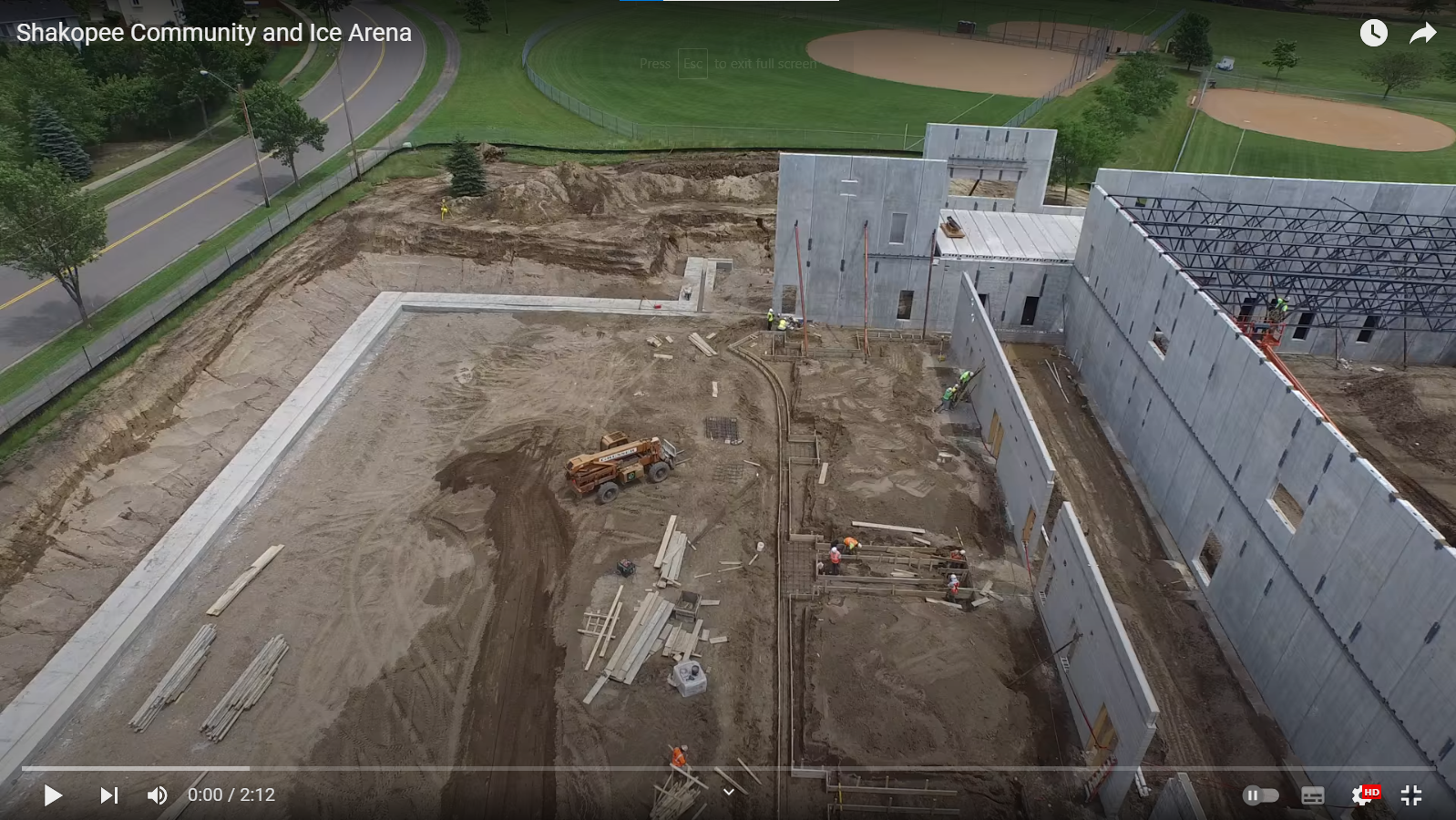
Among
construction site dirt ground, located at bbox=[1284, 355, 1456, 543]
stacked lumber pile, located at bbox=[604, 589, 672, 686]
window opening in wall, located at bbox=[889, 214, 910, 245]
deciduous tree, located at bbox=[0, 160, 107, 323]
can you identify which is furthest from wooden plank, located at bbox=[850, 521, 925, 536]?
deciduous tree, located at bbox=[0, 160, 107, 323]

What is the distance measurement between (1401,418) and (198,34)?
65.8 meters

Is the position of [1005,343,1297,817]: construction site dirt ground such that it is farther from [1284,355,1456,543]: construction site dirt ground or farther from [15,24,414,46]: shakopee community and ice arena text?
[15,24,414,46]: shakopee community and ice arena text

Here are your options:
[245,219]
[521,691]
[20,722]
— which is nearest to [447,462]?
[521,691]

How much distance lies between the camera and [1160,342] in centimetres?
2391

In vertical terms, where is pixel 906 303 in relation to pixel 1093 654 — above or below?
below

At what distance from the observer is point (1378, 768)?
13.9 metres

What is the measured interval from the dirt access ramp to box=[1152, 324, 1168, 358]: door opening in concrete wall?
50.8ft

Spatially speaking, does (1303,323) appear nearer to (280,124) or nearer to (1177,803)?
(1177,803)

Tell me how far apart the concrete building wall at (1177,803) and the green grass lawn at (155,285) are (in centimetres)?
3093

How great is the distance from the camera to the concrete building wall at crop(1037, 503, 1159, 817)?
13648 millimetres

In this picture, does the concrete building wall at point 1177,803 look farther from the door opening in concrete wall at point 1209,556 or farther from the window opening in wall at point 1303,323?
the window opening in wall at point 1303,323

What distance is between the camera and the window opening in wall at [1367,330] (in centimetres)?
2791

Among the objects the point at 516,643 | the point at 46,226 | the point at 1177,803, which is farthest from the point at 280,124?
the point at 1177,803

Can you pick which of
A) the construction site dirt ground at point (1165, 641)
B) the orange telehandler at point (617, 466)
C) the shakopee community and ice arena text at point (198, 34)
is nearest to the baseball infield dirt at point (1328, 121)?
the construction site dirt ground at point (1165, 641)
